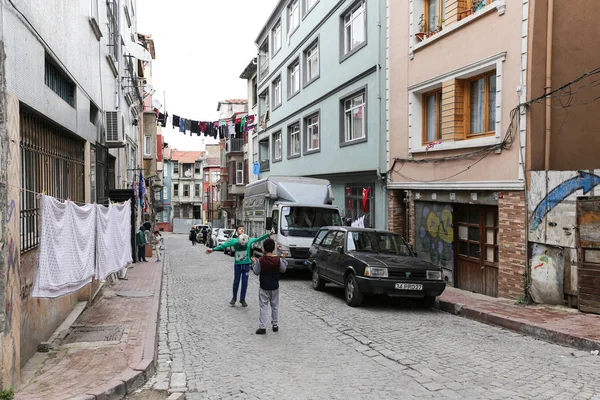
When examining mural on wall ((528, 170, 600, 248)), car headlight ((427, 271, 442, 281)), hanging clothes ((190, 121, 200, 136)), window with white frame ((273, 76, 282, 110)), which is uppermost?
window with white frame ((273, 76, 282, 110))

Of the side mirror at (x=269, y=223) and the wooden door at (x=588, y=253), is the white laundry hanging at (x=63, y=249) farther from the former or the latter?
the wooden door at (x=588, y=253)

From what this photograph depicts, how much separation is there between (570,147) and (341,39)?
1128cm

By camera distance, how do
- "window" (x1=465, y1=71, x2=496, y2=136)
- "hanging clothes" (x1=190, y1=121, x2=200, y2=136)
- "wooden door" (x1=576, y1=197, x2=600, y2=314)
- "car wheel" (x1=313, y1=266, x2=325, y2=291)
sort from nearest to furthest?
"wooden door" (x1=576, y1=197, x2=600, y2=314) < "window" (x1=465, y1=71, x2=496, y2=136) < "car wheel" (x1=313, y1=266, x2=325, y2=291) < "hanging clothes" (x1=190, y1=121, x2=200, y2=136)

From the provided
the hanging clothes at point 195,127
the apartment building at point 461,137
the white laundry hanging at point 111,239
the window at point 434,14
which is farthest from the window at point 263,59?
the white laundry hanging at point 111,239

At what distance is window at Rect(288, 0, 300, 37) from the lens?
2509 centimetres

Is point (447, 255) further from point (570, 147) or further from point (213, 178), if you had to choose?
point (213, 178)

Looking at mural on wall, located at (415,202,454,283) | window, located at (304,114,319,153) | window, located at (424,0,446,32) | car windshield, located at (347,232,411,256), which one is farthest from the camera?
window, located at (304,114,319,153)

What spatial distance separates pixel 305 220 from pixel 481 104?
593 cm

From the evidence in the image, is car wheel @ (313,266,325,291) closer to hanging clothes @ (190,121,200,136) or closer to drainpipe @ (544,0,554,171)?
drainpipe @ (544,0,554,171)

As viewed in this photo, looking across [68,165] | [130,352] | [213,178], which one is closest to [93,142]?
[68,165]

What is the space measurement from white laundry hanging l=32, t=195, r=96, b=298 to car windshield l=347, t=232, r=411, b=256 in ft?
19.1

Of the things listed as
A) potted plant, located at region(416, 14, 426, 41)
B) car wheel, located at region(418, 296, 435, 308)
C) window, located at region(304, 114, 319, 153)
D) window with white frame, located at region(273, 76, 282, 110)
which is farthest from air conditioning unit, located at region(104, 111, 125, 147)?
Result: window with white frame, located at region(273, 76, 282, 110)

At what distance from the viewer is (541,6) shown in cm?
989

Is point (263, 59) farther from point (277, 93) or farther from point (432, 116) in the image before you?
point (432, 116)
